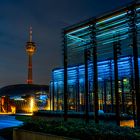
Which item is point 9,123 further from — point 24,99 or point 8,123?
point 24,99

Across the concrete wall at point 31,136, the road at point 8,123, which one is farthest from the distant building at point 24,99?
the concrete wall at point 31,136

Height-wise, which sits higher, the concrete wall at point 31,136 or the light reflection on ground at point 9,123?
the concrete wall at point 31,136

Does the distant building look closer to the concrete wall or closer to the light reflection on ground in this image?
the light reflection on ground

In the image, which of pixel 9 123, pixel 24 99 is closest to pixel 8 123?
pixel 9 123

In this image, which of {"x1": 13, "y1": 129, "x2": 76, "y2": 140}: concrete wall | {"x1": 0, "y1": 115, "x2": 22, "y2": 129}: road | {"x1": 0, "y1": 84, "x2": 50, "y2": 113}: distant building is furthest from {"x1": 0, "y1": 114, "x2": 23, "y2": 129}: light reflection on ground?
{"x1": 0, "y1": 84, "x2": 50, "y2": 113}: distant building

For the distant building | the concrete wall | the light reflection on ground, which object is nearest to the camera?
the concrete wall

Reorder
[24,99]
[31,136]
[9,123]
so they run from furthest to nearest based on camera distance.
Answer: [24,99] → [9,123] → [31,136]

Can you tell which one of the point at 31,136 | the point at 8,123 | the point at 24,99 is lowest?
the point at 8,123

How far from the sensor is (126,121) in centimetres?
2106

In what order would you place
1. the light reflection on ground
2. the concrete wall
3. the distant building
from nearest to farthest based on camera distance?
the concrete wall
the light reflection on ground
the distant building

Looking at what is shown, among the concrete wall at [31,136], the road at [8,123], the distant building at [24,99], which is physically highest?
the distant building at [24,99]

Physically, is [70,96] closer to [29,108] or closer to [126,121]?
[29,108]

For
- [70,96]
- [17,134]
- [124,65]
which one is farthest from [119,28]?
[70,96]

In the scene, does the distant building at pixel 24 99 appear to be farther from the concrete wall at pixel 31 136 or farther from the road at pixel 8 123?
the concrete wall at pixel 31 136
